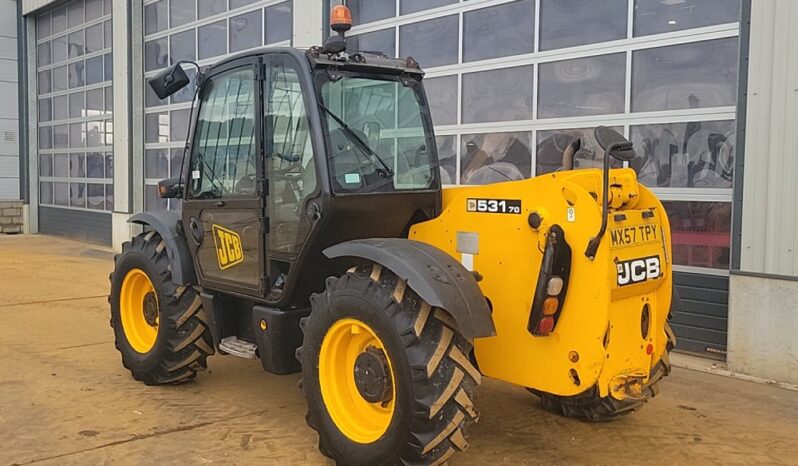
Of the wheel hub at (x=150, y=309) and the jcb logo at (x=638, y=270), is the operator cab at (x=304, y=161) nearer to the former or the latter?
the wheel hub at (x=150, y=309)

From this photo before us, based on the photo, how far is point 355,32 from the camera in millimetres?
10141

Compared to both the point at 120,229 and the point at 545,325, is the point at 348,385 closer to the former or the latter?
the point at 545,325

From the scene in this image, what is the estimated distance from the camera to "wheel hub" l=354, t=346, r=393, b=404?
3775mm

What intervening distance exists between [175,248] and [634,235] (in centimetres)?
318

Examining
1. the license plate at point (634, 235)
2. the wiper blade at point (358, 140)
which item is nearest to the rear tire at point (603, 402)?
the license plate at point (634, 235)

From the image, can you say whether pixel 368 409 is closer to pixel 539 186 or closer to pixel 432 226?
pixel 432 226

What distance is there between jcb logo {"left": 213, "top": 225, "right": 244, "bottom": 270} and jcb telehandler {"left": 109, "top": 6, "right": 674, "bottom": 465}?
15 millimetres

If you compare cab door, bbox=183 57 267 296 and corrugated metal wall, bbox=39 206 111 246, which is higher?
cab door, bbox=183 57 267 296

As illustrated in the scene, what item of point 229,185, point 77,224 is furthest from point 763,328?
point 77,224

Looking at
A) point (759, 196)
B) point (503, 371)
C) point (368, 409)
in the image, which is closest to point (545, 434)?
point (503, 371)

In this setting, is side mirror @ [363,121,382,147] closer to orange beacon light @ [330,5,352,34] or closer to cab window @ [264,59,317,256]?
cab window @ [264,59,317,256]

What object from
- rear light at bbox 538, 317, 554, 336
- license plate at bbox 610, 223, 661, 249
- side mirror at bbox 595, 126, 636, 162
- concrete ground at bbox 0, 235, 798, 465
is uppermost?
side mirror at bbox 595, 126, 636, 162

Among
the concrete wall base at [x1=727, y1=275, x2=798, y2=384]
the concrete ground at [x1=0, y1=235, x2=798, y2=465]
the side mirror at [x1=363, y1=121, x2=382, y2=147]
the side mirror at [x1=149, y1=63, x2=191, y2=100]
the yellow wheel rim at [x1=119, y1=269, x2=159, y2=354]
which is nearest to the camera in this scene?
the concrete ground at [x1=0, y1=235, x2=798, y2=465]

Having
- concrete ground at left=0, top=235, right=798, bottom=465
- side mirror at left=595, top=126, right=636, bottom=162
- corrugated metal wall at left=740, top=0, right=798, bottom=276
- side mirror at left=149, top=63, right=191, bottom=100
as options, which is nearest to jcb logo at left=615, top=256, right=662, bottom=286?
side mirror at left=595, top=126, right=636, bottom=162
